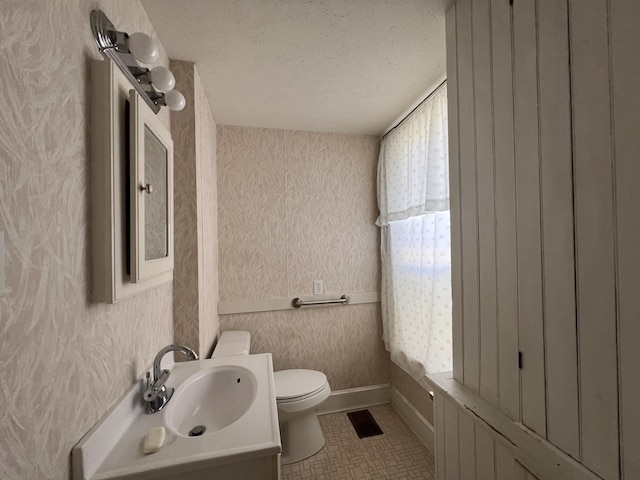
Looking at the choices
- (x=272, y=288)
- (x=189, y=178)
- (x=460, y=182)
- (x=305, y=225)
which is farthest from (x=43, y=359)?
(x=305, y=225)

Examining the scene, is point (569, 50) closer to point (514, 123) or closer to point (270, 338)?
point (514, 123)

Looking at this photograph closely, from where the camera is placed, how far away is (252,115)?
1.97 m

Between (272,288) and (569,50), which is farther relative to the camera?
(272,288)

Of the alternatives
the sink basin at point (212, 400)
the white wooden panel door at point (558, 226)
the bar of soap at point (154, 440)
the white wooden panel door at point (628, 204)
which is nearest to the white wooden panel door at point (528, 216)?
the white wooden panel door at point (558, 226)

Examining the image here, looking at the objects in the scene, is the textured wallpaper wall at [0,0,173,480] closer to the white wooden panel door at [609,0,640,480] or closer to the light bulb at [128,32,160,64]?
the light bulb at [128,32,160,64]

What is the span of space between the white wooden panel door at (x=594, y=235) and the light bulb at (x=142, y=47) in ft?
3.57

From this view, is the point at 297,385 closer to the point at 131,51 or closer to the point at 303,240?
the point at 303,240

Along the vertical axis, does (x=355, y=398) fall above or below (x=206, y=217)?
below

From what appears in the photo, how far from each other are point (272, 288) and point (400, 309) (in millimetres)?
970

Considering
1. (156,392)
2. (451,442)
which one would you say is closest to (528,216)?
(451,442)

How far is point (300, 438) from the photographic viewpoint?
1.76m

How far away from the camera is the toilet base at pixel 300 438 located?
1.72m

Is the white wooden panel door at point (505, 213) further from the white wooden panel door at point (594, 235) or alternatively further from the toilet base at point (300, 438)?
the toilet base at point (300, 438)

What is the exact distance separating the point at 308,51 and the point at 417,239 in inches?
48.2
